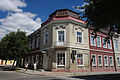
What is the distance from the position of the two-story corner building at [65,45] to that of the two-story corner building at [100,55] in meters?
1.50

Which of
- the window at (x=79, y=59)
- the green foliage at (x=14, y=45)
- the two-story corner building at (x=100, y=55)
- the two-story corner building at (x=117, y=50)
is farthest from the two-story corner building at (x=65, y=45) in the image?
the two-story corner building at (x=117, y=50)

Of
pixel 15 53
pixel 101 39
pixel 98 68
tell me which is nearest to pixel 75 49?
pixel 98 68

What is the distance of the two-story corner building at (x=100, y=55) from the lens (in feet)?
70.0

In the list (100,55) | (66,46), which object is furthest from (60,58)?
(100,55)

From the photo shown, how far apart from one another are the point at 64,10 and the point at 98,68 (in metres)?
12.6

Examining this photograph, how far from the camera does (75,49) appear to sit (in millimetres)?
18859

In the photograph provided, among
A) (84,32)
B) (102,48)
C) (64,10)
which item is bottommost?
(102,48)

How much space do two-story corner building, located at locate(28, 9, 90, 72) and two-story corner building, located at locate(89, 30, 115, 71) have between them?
1496mm

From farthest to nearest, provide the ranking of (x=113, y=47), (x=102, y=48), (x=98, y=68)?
(x=113, y=47) → (x=102, y=48) → (x=98, y=68)

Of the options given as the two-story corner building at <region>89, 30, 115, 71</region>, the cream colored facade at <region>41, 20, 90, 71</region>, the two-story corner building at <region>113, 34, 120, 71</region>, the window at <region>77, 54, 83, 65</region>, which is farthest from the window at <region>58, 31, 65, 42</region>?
the two-story corner building at <region>113, 34, 120, 71</region>

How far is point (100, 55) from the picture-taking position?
2288cm

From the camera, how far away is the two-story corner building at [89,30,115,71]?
21.3m

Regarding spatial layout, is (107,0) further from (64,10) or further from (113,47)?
(113,47)

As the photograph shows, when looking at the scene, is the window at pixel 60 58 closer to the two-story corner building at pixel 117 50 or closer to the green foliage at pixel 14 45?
the green foliage at pixel 14 45
